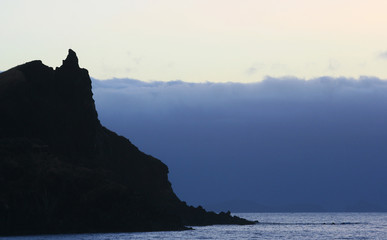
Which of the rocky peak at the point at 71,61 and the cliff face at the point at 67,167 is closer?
the cliff face at the point at 67,167

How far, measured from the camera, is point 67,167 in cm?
14362

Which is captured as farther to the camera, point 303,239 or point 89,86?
point 89,86

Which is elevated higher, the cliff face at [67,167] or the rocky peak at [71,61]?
the rocky peak at [71,61]

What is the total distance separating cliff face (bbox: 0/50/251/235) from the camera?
442ft

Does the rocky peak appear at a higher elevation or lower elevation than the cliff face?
higher

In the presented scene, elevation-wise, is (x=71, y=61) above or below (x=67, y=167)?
above

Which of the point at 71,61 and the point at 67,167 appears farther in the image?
the point at 71,61

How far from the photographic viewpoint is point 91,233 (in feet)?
443

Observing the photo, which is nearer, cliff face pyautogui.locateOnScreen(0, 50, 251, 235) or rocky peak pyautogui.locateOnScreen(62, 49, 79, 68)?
cliff face pyautogui.locateOnScreen(0, 50, 251, 235)

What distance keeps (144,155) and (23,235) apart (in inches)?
2827

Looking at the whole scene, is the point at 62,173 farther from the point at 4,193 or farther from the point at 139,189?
the point at 139,189

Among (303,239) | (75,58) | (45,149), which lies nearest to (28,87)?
(75,58)

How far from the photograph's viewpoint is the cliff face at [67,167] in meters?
135

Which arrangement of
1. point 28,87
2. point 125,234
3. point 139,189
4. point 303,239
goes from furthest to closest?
point 139,189 → point 28,87 → point 303,239 → point 125,234
